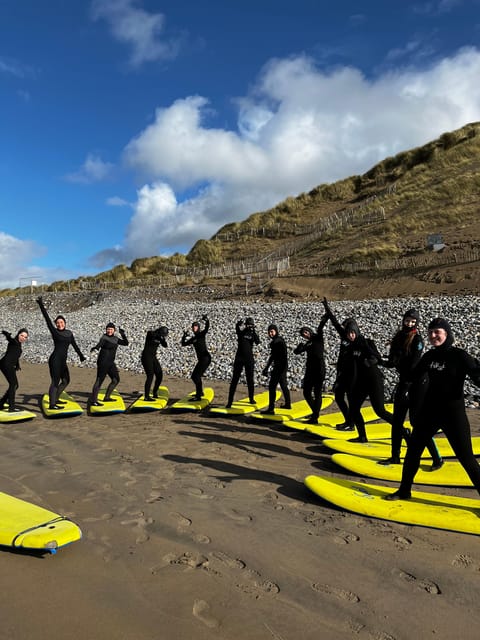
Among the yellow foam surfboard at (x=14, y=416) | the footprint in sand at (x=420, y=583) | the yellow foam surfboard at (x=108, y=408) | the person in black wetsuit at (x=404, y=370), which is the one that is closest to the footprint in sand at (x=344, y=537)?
the footprint in sand at (x=420, y=583)

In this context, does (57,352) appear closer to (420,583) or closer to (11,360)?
(11,360)

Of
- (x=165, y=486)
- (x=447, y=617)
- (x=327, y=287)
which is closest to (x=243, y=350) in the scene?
(x=165, y=486)

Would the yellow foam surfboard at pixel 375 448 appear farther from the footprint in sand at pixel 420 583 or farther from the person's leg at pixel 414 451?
the footprint in sand at pixel 420 583

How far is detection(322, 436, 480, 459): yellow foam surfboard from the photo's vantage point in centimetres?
583

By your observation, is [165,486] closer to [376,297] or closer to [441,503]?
[441,503]

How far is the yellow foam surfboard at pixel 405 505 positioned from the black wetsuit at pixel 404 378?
766 mm

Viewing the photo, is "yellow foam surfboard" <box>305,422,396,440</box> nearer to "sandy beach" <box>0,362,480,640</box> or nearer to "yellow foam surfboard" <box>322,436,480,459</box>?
"yellow foam surfboard" <box>322,436,480,459</box>

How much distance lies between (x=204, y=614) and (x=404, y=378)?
349 centimetres

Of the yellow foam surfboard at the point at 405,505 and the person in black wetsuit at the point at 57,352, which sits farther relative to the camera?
the person in black wetsuit at the point at 57,352

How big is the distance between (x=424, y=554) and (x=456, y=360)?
5.16ft

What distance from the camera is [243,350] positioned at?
8.67 metres

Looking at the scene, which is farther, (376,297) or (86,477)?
(376,297)

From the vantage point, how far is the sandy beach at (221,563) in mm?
2559

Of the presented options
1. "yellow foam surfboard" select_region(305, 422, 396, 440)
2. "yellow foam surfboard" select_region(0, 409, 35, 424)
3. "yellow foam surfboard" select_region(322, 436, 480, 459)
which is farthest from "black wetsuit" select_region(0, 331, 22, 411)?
"yellow foam surfboard" select_region(322, 436, 480, 459)
